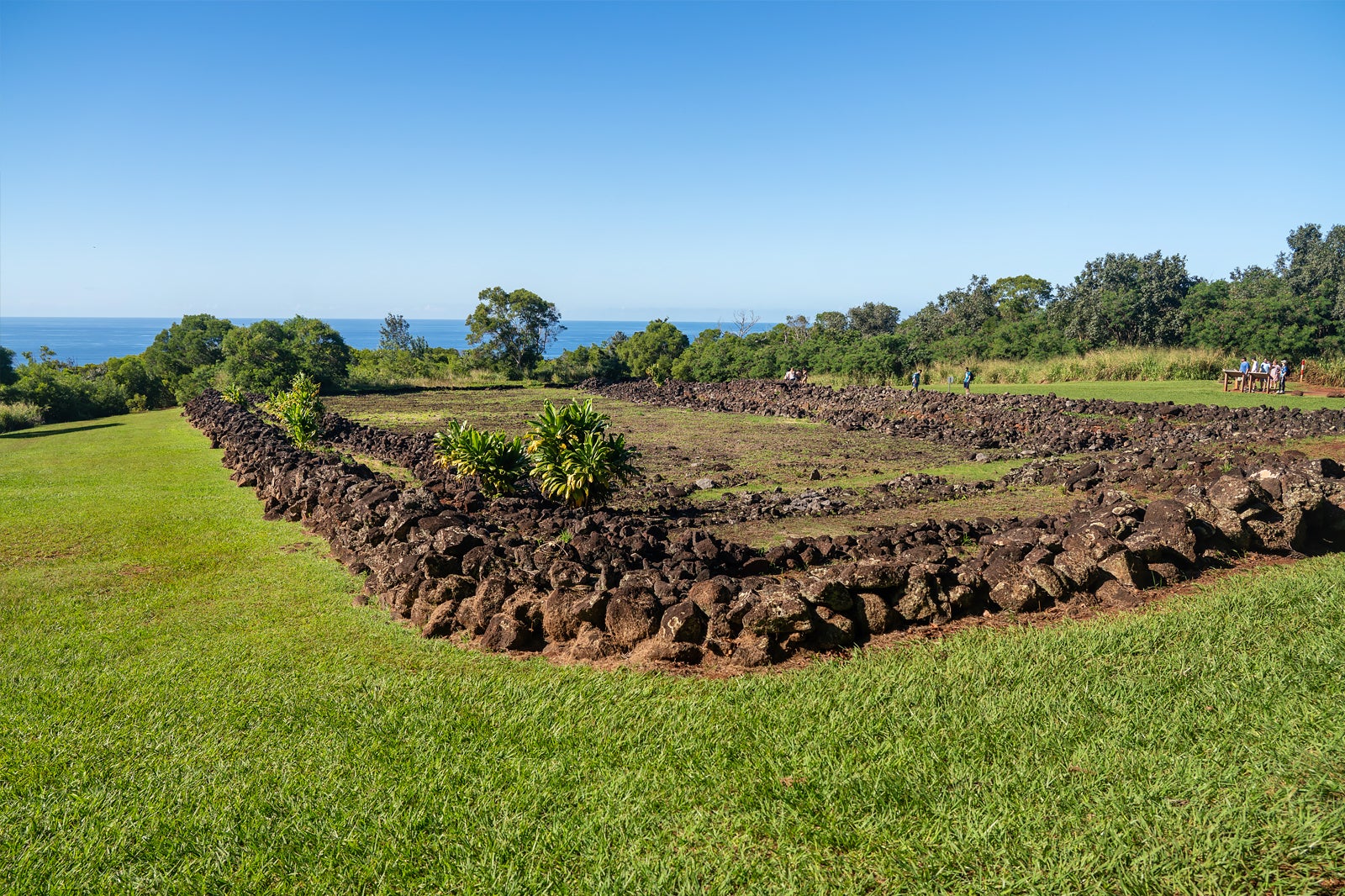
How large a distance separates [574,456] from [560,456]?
0.32 metres

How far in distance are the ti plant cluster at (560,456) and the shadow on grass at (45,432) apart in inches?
820

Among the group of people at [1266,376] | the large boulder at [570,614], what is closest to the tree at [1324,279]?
the group of people at [1266,376]

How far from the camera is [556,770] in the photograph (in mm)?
4129

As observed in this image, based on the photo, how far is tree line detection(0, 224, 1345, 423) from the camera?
31.4 metres

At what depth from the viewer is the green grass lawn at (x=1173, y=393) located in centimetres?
2233

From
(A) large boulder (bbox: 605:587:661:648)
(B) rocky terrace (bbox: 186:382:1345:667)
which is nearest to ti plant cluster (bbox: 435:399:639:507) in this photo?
(B) rocky terrace (bbox: 186:382:1345:667)

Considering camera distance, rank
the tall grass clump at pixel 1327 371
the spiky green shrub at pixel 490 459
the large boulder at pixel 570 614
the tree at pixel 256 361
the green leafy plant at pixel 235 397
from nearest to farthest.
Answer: the large boulder at pixel 570 614 < the spiky green shrub at pixel 490 459 < the tall grass clump at pixel 1327 371 < the green leafy plant at pixel 235 397 < the tree at pixel 256 361

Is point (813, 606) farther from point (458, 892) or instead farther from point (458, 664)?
point (458, 892)

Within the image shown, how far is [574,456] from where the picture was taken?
11883 millimetres

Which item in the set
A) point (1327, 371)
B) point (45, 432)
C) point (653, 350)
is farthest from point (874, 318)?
point (45, 432)

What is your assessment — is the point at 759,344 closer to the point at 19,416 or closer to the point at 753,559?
the point at 19,416

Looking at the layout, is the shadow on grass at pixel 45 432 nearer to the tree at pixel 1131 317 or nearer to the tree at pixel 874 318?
the tree at pixel 1131 317

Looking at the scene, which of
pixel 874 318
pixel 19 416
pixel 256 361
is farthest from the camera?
pixel 874 318

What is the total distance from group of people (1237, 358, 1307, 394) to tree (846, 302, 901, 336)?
4703cm
